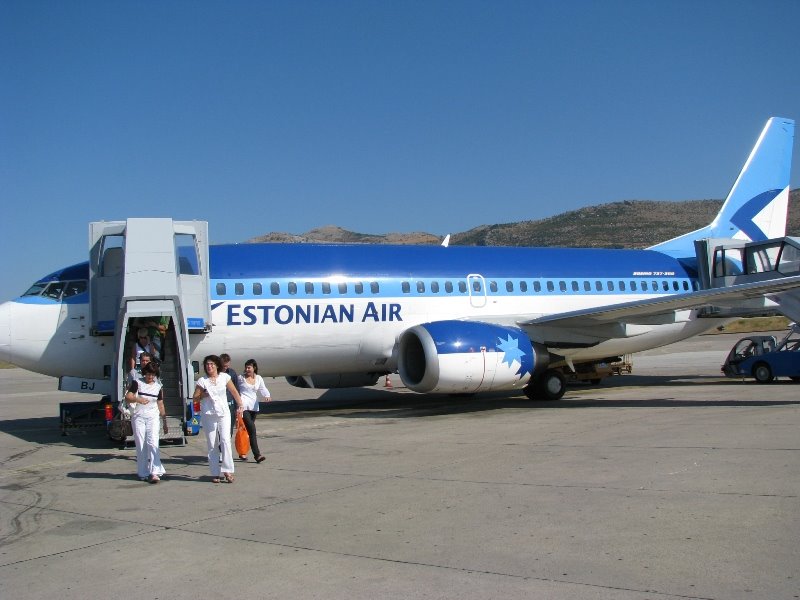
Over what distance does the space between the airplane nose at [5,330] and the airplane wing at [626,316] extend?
A: 35.3 feet

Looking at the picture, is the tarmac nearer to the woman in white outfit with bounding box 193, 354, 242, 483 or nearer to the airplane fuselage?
the woman in white outfit with bounding box 193, 354, 242, 483

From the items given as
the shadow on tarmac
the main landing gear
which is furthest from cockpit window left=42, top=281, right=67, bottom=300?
the main landing gear

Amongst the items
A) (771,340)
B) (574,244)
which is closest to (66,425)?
(771,340)

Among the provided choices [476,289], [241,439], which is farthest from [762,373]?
[241,439]

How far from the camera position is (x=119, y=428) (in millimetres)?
13172

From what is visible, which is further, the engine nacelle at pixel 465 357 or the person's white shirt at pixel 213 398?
the engine nacelle at pixel 465 357

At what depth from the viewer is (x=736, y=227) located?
24469 mm

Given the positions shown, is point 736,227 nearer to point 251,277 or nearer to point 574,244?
point 251,277

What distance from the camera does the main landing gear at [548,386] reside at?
61.8ft

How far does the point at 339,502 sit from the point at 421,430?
5881 millimetres

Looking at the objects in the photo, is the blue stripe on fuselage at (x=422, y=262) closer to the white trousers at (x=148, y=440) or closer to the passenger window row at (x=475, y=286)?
the passenger window row at (x=475, y=286)

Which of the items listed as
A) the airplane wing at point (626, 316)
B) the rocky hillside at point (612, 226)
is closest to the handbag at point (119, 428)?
the airplane wing at point (626, 316)

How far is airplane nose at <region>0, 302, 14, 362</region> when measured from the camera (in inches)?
581

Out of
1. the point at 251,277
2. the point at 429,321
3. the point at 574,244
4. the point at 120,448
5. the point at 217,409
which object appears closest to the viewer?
the point at 217,409
